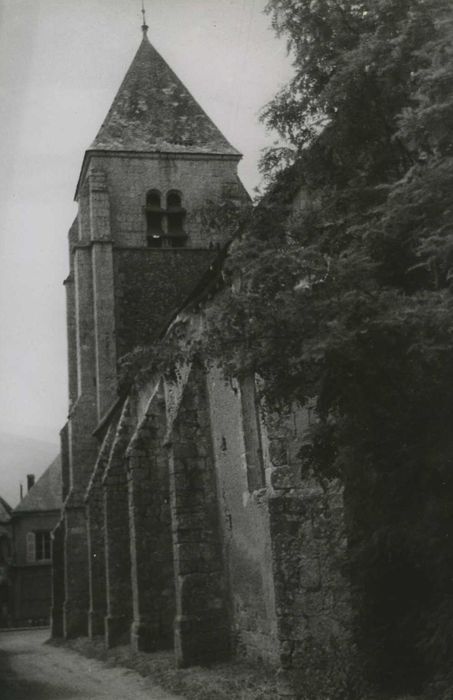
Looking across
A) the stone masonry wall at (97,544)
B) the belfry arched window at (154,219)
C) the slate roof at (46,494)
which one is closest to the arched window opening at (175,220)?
the belfry arched window at (154,219)

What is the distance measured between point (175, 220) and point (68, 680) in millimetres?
17504

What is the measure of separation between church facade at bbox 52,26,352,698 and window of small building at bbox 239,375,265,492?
0.08ft

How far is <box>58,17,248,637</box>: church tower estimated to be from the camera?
81.3 ft

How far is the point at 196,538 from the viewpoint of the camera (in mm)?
13727

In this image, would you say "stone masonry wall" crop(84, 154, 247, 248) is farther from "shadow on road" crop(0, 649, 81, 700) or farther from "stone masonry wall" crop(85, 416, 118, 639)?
"shadow on road" crop(0, 649, 81, 700)

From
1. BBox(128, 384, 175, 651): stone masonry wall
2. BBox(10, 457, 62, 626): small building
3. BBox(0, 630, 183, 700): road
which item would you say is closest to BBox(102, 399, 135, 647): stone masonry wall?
BBox(0, 630, 183, 700): road

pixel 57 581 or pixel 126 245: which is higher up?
pixel 126 245

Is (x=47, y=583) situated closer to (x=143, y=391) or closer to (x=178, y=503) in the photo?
(x=143, y=391)

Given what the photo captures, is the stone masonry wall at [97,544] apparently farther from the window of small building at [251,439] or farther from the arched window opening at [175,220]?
the window of small building at [251,439]

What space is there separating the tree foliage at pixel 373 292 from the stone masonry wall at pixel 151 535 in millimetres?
8317

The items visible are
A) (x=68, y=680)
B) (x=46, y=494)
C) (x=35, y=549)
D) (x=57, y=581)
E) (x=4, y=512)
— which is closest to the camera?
(x=68, y=680)

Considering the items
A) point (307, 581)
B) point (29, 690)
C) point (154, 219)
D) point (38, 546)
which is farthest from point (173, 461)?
point (38, 546)

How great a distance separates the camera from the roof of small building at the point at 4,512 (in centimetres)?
4612

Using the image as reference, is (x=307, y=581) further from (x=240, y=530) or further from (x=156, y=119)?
(x=156, y=119)
